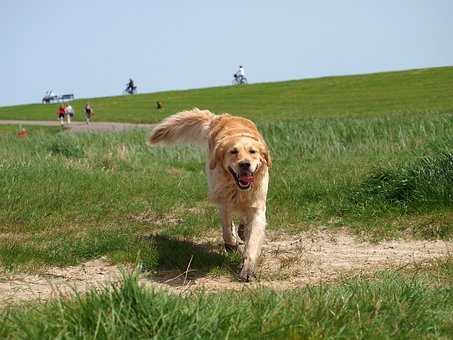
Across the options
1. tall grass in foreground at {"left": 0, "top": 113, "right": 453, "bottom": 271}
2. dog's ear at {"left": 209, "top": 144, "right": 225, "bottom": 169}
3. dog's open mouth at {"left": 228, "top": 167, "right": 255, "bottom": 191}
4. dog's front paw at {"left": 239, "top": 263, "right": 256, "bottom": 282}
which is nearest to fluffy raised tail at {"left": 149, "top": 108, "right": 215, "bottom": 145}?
tall grass in foreground at {"left": 0, "top": 113, "right": 453, "bottom": 271}

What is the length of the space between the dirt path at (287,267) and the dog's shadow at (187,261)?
3 cm

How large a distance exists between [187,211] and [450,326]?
5192 millimetres

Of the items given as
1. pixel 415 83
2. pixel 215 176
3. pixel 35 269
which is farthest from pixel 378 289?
pixel 415 83

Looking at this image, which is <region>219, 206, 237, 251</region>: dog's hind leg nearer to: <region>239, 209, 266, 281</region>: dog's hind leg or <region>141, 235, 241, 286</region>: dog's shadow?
<region>141, 235, 241, 286</region>: dog's shadow

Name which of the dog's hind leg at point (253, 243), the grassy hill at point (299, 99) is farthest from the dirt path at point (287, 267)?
the grassy hill at point (299, 99)

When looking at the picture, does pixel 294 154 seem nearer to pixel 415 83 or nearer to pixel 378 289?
pixel 378 289

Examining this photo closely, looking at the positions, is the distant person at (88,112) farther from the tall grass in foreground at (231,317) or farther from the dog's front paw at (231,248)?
the tall grass in foreground at (231,317)

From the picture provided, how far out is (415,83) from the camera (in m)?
39.0

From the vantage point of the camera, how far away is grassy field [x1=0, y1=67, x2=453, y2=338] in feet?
10.9

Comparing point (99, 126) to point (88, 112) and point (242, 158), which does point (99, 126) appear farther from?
point (242, 158)

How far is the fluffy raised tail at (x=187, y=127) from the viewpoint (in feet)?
27.5

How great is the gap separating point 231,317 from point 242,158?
296cm

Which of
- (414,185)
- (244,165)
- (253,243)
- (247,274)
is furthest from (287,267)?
(414,185)

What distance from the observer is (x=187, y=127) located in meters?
8.55
